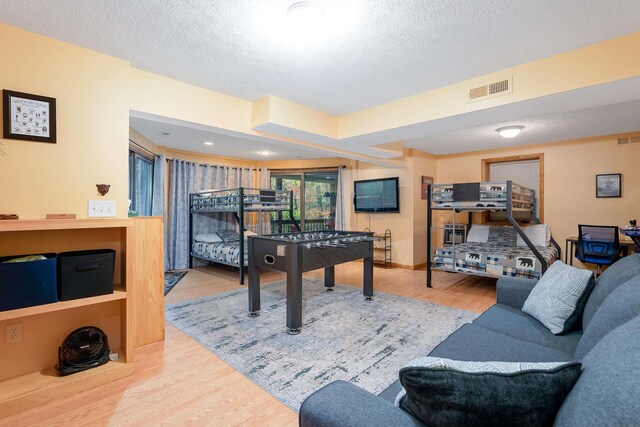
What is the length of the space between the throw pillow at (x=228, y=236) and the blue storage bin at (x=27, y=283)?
157 inches

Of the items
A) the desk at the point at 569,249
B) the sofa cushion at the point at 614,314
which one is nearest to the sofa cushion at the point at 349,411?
the sofa cushion at the point at 614,314

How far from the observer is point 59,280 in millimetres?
1972

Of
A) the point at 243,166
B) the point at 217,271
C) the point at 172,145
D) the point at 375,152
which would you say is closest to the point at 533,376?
the point at 375,152

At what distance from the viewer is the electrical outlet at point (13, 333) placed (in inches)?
77.0

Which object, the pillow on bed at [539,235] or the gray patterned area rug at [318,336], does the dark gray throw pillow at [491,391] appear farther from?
the pillow on bed at [539,235]

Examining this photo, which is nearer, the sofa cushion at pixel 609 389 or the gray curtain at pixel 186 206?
the sofa cushion at pixel 609 389

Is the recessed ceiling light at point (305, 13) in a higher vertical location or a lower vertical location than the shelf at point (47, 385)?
higher

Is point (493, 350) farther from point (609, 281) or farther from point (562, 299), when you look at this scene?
point (609, 281)

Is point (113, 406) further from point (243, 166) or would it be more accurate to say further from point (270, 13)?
point (243, 166)

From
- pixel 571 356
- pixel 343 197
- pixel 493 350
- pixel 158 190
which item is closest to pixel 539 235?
pixel 343 197

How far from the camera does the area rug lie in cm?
449

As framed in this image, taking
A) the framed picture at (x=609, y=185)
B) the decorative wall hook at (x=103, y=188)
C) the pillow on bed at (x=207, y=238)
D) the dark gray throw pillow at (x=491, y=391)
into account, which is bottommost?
the pillow on bed at (x=207, y=238)

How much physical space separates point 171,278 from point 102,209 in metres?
3.08

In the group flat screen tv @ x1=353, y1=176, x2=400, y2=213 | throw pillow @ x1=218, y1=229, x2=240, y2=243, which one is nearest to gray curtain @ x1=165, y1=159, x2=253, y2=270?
throw pillow @ x1=218, y1=229, x2=240, y2=243
